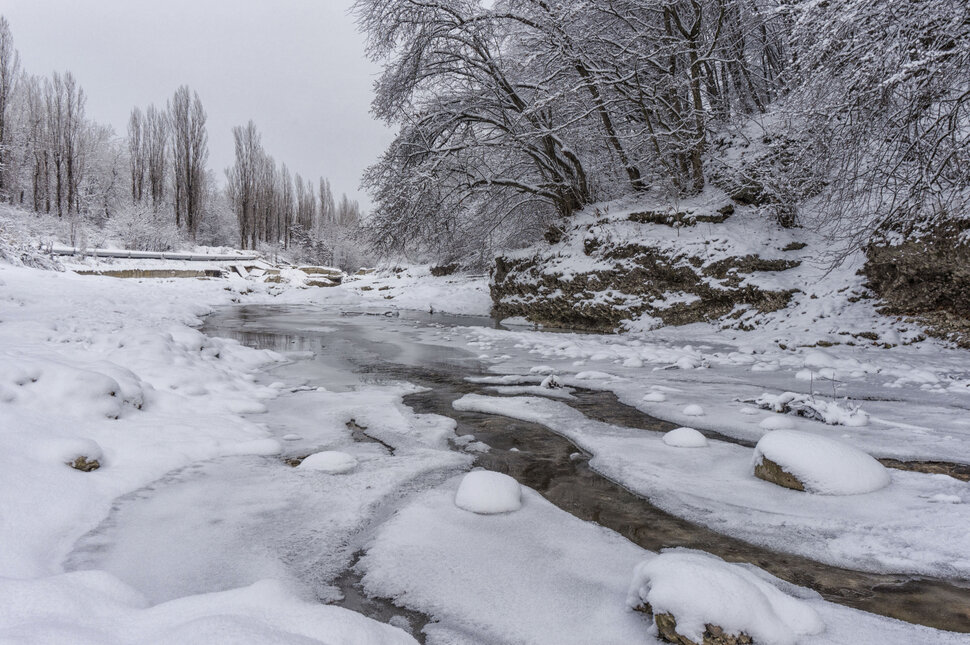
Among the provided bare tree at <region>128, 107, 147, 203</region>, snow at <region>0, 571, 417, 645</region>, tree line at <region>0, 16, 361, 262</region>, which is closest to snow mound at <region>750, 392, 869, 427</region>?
snow at <region>0, 571, 417, 645</region>

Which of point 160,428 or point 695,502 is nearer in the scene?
point 695,502

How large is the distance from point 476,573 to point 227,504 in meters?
1.08

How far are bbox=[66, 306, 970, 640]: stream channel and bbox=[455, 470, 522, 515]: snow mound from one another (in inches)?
8.2

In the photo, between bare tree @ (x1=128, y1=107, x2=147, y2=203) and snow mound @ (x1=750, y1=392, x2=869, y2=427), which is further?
bare tree @ (x1=128, y1=107, x2=147, y2=203)

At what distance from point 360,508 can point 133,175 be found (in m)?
40.4

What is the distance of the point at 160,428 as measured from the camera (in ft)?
8.38

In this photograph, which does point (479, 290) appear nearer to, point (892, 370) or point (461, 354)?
point (461, 354)

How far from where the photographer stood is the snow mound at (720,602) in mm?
1044

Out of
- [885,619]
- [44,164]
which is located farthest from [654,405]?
[44,164]

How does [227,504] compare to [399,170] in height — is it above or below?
below

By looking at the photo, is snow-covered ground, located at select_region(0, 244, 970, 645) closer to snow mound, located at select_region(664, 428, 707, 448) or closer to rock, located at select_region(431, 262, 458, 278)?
snow mound, located at select_region(664, 428, 707, 448)

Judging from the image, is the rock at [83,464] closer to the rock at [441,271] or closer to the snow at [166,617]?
the snow at [166,617]

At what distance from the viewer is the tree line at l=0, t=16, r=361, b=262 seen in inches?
1069

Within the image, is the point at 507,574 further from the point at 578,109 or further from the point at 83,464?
the point at 578,109
